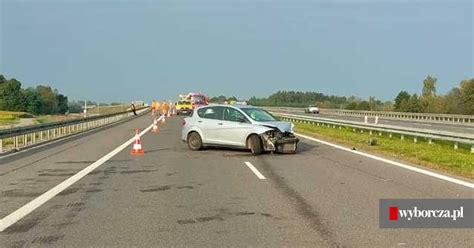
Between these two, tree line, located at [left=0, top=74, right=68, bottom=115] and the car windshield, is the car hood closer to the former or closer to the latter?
the car windshield

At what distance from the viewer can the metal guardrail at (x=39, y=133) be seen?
67.9 ft

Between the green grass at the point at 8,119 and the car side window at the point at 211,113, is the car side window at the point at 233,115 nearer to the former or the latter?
the car side window at the point at 211,113

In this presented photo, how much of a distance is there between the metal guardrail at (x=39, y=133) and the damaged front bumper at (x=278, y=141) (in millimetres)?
8580

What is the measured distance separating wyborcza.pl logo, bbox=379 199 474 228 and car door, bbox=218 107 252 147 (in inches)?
378

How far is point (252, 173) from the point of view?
45.2ft

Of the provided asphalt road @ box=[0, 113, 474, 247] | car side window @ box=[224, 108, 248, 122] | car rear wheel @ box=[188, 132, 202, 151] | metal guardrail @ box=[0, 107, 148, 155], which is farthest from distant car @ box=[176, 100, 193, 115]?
asphalt road @ box=[0, 113, 474, 247]

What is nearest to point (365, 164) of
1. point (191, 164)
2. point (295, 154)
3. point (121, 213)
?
point (295, 154)

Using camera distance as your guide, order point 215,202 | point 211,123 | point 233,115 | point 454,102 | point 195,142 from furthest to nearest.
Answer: point 454,102
point 195,142
point 211,123
point 233,115
point 215,202

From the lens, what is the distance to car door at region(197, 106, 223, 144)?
1983cm

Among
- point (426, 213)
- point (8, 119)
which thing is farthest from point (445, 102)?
point (426, 213)

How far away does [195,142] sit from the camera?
66.7ft

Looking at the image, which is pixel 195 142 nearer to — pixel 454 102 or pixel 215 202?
pixel 215 202

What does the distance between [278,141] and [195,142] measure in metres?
3.24

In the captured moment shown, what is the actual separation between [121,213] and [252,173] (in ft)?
17.7
